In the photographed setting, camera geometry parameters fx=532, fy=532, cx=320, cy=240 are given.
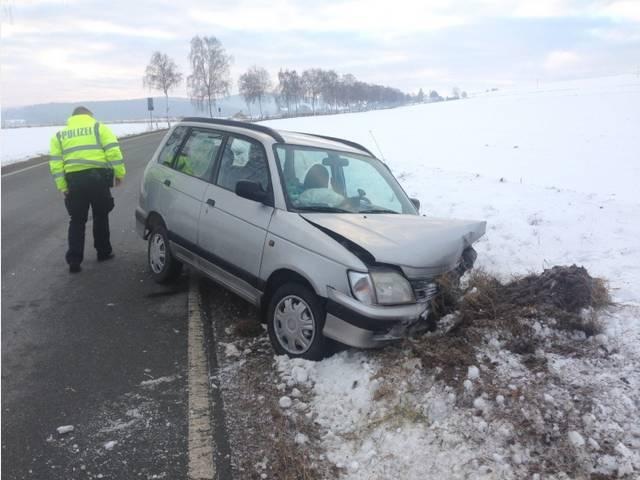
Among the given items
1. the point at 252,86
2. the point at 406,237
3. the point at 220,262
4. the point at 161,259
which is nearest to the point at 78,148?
the point at 161,259

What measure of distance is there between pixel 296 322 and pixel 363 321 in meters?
0.64

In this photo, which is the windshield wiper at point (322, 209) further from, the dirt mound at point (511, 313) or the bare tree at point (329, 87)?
the bare tree at point (329, 87)

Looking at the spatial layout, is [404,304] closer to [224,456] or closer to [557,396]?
[557,396]

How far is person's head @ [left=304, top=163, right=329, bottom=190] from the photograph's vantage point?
4742mm

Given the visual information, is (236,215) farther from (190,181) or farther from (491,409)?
(491,409)

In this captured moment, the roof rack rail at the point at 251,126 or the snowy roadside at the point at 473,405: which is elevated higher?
the roof rack rail at the point at 251,126

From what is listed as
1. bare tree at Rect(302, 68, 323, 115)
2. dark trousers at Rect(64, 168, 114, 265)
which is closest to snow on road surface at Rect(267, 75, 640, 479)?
dark trousers at Rect(64, 168, 114, 265)

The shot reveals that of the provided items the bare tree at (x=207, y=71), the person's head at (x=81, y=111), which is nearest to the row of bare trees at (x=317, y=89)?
Answer: the bare tree at (x=207, y=71)

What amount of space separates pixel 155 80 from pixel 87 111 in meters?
74.5

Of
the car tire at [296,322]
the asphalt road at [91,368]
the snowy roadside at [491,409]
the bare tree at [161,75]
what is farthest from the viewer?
the bare tree at [161,75]

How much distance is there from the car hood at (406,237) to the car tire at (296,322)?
0.55m

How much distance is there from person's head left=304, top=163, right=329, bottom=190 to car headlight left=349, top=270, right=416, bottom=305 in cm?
127

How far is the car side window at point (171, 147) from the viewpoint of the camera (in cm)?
611

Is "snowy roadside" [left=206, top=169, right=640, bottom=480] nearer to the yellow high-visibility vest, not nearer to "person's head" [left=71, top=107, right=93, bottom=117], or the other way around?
the yellow high-visibility vest
